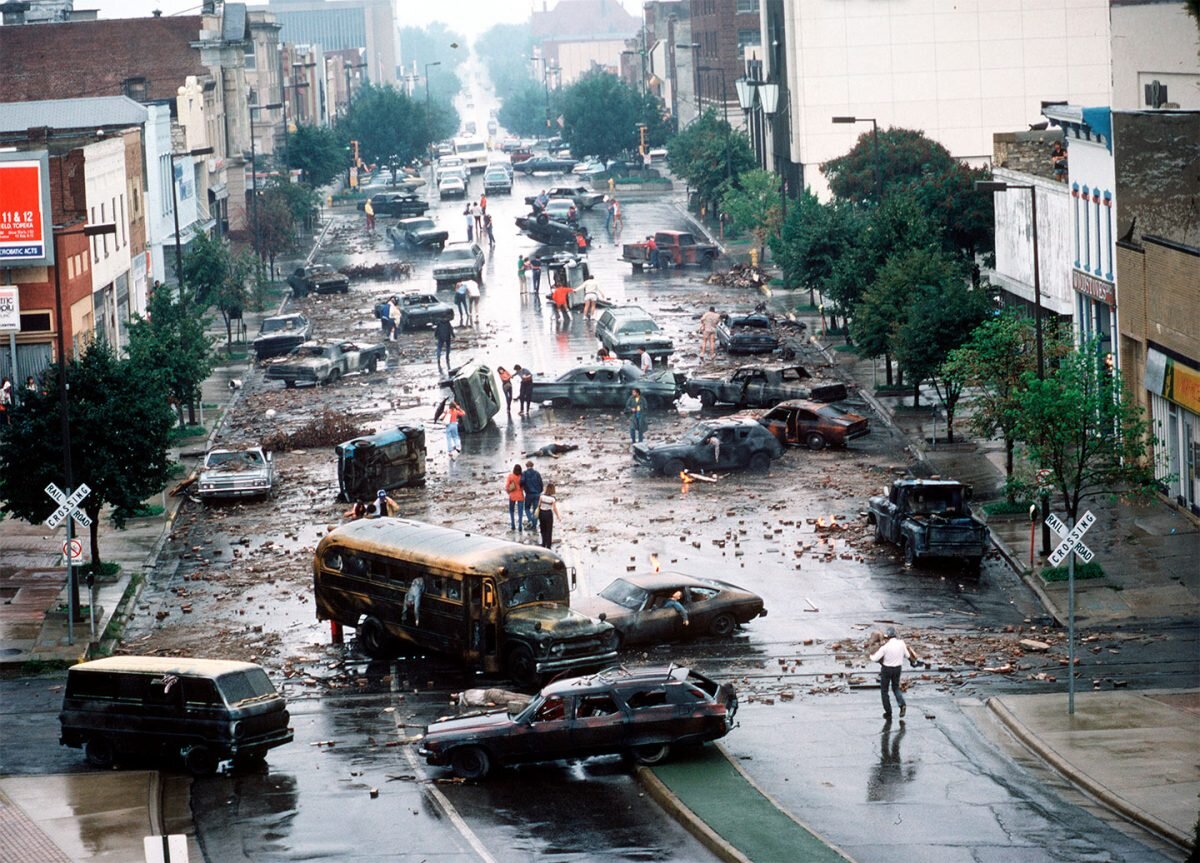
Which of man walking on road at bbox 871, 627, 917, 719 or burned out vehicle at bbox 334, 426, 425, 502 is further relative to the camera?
burned out vehicle at bbox 334, 426, 425, 502

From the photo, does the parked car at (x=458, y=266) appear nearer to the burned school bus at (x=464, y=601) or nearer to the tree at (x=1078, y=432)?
the tree at (x=1078, y=432)

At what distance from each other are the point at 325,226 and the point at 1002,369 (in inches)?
3161

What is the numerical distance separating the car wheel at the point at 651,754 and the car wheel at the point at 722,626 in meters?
6.90

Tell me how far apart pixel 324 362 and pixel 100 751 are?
116 ft

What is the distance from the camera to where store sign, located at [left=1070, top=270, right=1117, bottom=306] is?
4544 centimetres

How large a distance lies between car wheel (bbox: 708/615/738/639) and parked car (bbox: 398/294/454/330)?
40493 millimetres

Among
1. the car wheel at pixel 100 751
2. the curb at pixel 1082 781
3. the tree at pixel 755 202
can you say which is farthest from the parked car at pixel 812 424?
the tree at pixel 755 202

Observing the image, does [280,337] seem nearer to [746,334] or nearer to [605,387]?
[746,334]

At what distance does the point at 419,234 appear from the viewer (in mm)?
99875

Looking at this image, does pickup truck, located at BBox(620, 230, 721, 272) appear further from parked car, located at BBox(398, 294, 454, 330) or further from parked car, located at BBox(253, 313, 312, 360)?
parked car, located at BBox(253, 313, 312, 360)

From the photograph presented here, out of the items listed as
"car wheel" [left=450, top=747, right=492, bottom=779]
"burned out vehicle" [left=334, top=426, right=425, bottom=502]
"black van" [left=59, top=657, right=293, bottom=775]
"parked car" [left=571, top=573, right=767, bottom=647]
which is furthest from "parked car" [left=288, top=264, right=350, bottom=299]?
→ "car wheel" [left=450, top=747, right=492, bottom=779]

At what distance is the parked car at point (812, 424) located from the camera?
4794cm

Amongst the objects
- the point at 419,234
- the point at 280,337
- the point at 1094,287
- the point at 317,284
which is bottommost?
the point at 280,337

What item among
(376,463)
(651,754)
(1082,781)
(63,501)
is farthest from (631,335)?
(1082,781)
